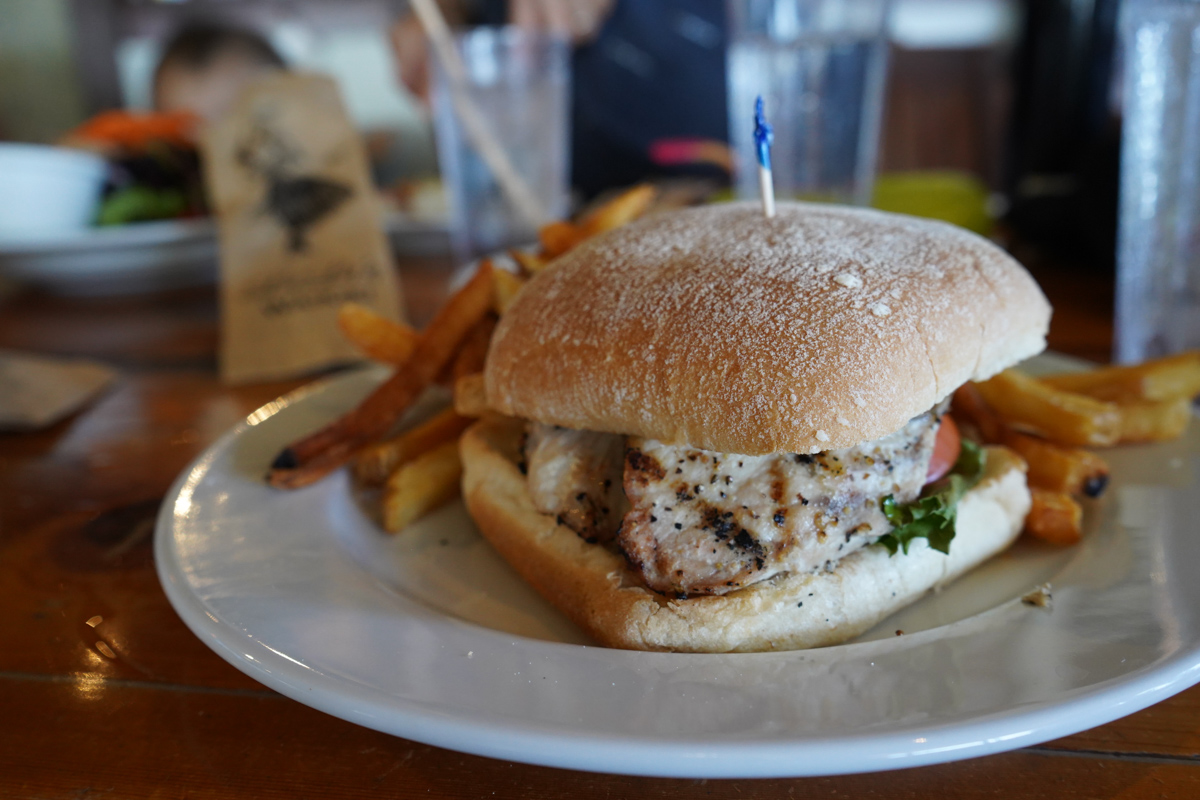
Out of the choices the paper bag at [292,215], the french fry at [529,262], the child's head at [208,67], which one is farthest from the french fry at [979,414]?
the child's head at [208,67]

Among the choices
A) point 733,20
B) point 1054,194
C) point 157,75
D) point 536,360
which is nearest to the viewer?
point 536,360

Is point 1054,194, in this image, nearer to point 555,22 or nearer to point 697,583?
point 555,22

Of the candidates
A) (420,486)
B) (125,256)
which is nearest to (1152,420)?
(420,486)

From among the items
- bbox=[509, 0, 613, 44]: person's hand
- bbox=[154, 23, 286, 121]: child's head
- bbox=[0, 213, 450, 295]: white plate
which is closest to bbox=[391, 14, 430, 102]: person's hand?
bbox=[509, 0, 613, 44]: person's hand

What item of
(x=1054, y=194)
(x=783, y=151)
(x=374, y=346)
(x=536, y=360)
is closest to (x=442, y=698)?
(x=536, y=360)

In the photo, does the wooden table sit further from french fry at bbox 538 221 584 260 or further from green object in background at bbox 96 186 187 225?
green object in background at bbox 96 186 187 225

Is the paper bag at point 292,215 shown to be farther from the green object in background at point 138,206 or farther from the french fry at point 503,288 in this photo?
the green object in background at point 138,206
